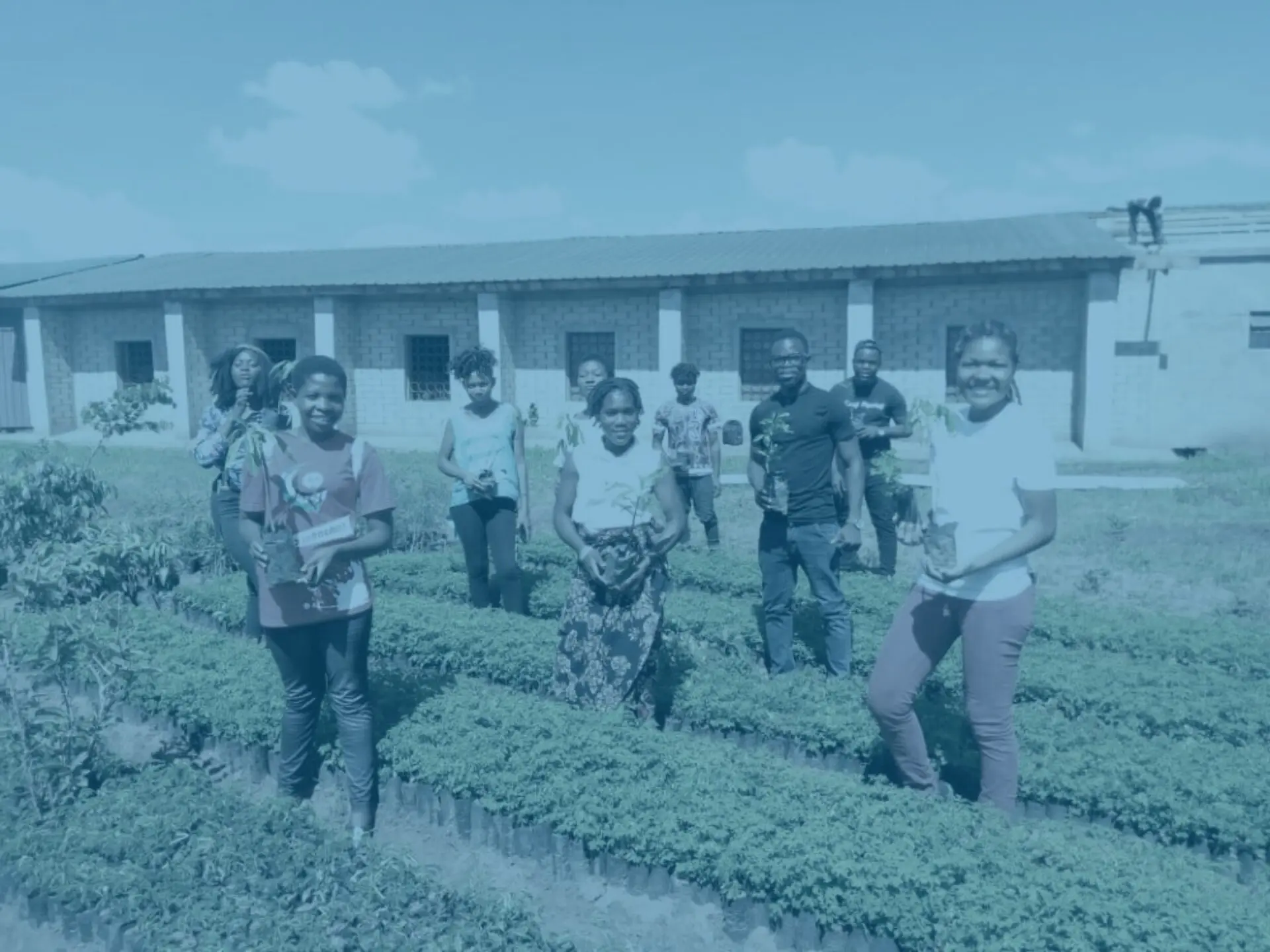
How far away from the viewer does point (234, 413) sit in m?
4.91

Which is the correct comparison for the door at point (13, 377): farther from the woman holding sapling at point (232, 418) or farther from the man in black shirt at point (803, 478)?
the man in black shirt at point (803, 478)

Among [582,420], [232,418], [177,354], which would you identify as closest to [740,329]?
[177,354]

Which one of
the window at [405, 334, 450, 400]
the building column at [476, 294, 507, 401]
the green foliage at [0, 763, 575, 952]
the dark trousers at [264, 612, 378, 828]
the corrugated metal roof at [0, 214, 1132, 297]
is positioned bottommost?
the green foliage at [0, 763, 575, 952]

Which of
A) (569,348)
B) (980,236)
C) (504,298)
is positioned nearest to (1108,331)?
(980,236)

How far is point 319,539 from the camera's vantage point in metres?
3.65

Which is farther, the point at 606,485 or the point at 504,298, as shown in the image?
the point at 504,298

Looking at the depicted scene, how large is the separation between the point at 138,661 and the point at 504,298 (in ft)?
41.8

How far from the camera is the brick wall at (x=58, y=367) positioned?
20078mm

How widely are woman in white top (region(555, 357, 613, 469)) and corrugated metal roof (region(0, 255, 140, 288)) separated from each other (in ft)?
68.7

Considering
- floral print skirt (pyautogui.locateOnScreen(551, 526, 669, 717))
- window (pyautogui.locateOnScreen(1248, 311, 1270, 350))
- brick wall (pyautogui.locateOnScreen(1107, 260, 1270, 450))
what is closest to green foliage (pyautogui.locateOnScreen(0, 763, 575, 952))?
floral print skirt (pyautogui.locateOnScreen(551, 526, 669, 717))

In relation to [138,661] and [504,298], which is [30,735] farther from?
[504,298]

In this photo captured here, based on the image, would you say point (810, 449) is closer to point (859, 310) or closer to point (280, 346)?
point (859, 310)

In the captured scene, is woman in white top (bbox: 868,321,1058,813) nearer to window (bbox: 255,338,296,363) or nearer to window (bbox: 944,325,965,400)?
window (bbox: 944,325,965,400)

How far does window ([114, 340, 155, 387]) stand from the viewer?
20312 millimetres
